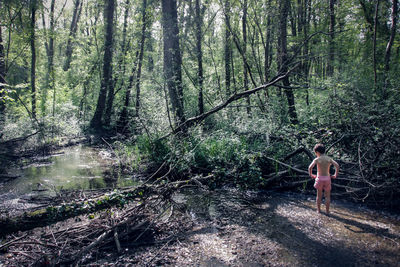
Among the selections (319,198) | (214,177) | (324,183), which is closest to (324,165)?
(324,183)

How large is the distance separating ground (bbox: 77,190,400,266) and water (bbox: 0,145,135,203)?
2.34m

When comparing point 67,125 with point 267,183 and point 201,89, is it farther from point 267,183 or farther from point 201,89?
point 267,183

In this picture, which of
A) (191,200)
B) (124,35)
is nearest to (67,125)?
(124,35)

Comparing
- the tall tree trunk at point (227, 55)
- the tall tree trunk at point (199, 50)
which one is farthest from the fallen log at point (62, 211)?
the tall tree trunk at point (199, 50)

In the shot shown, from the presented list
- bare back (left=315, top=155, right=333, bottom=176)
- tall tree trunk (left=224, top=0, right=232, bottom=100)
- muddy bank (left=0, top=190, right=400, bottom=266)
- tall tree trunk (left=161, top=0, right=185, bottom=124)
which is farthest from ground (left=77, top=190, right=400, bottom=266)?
tall tree trunk (left=224, top=0, right=232, bottom=100)

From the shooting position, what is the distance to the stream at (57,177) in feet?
20.8

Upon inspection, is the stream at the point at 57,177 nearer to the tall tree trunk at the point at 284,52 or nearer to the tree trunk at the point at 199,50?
the tree trunk at the point at 199,50

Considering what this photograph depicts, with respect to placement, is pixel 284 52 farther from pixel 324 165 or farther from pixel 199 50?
pixel 324 165

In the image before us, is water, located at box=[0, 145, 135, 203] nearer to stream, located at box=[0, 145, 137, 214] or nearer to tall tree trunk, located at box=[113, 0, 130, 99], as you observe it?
stream, located at box=[0, 145, 137, 214]

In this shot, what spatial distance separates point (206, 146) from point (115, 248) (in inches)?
183

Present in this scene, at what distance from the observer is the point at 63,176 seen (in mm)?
8227

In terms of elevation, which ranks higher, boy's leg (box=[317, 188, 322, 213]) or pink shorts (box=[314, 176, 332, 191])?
pink shorts (box=[314, 176, 332, 191])

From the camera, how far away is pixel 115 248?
3.97m

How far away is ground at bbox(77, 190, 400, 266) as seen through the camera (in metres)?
3.65
